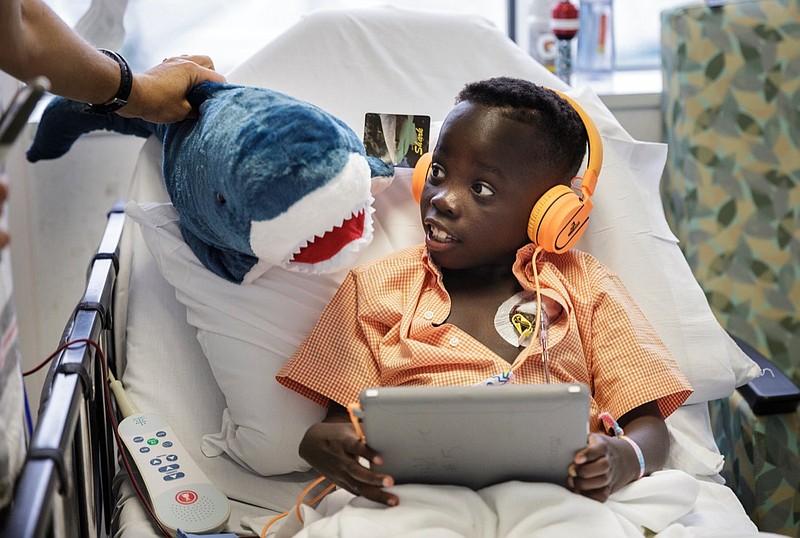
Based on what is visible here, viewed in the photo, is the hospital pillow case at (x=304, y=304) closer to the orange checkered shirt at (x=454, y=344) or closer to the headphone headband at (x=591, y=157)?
the orange checkered shirt at (x=454, y=344)

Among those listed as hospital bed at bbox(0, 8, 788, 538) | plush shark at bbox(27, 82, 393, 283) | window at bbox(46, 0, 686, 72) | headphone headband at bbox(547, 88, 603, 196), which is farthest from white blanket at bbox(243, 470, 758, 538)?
window at bbox(46, 0, 686, 72)

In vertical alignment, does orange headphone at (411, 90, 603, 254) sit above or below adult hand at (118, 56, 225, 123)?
below

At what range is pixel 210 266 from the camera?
Result: 1.41m

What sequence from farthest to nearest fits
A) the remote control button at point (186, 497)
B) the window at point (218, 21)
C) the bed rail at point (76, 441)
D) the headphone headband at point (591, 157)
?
the window at point (218, 21)
the headphone headband at point (591, 157)
the remote control button at point (186, 497)
the bed rail at point (76, 441)

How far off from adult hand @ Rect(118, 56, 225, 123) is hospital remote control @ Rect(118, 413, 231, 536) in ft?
1.43

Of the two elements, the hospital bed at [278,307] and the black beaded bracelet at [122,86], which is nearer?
the black beaded bracelet at [122,86]

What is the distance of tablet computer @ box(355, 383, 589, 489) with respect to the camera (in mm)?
1011

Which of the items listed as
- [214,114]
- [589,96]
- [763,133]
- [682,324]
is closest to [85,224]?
[214,114]

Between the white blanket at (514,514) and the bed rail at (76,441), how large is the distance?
10.5 inches

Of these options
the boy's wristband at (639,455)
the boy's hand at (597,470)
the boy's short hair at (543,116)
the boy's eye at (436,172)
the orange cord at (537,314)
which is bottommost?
the boy's wristband at (639,455)

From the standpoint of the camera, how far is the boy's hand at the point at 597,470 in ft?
3.63

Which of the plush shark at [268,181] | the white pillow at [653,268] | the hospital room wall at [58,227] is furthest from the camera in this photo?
the hospital room wall at [58,227]

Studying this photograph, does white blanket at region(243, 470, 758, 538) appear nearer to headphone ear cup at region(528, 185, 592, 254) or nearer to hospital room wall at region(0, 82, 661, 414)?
headphone ear cup at region(528, 185, 592, 254)

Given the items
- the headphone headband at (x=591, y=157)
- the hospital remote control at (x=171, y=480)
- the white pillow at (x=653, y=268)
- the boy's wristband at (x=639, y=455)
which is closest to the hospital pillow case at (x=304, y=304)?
the white pillow at (x=653, y=268)
